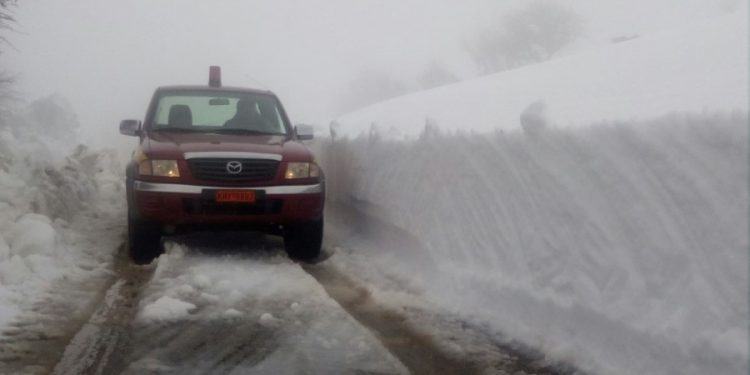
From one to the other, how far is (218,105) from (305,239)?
2.11m

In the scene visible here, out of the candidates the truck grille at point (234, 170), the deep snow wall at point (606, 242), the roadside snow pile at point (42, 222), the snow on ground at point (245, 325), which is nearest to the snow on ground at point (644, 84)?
the deep snow wall at point (606, 242)

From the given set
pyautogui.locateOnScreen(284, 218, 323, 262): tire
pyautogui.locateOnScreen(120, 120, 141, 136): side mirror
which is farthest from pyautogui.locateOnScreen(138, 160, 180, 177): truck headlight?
pyautogui.locateOnScreen(120, 120, 141, 136): side mirror

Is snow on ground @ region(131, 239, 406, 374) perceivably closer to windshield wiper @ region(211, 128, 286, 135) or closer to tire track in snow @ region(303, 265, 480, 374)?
tire track in snow @ region(303, 265, 480, 374)

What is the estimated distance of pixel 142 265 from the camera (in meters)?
5.94

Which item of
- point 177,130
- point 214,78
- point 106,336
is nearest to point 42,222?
point 177,130

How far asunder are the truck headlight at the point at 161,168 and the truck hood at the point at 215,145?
0.15 feet

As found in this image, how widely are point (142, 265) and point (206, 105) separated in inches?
97.7

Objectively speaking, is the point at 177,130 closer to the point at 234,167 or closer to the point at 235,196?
the point at 234,167

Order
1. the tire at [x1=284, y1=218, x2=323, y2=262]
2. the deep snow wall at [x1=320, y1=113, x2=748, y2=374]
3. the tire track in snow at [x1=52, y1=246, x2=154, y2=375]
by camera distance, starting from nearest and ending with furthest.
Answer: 1. the deep snow wall at [x1=320, y1=113, x2=748, y2=374]
2. the tire track in snow at [x1=52, y1=246, x2=154, y2=375]
3. the tire at [x1=284, y1=218, x2=323, y2=262]

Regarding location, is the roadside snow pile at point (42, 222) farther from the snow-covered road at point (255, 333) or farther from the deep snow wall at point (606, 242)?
the deep snow wall at point (606, 242)

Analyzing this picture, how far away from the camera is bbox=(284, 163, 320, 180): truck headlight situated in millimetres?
6032

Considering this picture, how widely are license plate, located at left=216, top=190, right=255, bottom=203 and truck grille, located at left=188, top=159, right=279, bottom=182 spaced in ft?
0.39

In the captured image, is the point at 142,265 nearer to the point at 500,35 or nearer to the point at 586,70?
the point at 586,70

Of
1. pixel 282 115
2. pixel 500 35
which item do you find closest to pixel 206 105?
pixel 282 115
